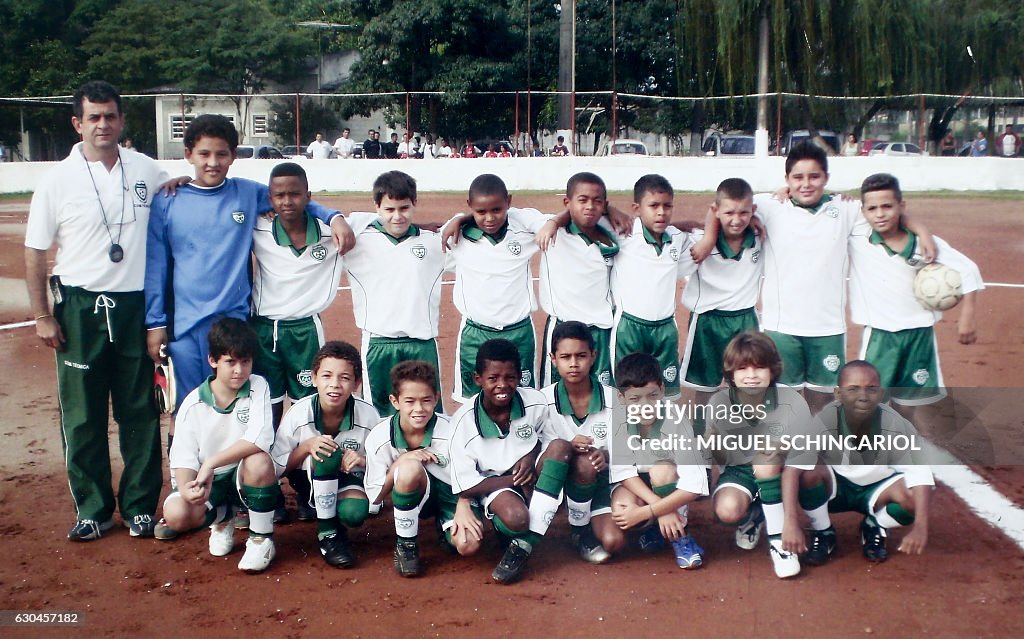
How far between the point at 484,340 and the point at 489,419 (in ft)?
2.90

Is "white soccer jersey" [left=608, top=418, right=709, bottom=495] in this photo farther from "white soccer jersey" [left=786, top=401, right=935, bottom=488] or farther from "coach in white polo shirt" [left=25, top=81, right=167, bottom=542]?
"coach in white polo shirt" [left=25, top=81, right=167, bottom=542]

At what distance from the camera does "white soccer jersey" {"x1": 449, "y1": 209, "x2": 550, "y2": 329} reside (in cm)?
521

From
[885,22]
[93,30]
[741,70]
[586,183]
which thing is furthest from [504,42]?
[586,183]

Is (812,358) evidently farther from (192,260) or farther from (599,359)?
(192,260)

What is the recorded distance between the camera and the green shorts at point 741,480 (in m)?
4.39

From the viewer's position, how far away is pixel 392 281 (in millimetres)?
5109

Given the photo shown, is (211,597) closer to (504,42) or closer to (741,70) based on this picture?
(741,70)

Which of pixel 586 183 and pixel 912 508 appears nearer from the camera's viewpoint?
pixel 912 508

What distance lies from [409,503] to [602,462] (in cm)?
84

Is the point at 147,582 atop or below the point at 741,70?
below

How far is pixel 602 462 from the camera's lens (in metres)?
4.32

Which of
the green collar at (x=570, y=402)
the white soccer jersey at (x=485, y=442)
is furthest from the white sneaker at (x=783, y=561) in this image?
the white soccer jersey at (x=485, y=442)

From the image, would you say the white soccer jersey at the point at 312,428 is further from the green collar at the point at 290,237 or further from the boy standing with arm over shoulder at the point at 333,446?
the green collar at the point at 290,237

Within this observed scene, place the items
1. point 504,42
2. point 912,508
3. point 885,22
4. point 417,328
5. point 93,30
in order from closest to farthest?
point 912,508
point 417,328
point 885,22
point 504,42
point 93,30
